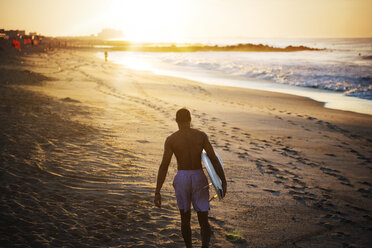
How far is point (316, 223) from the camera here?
4.68m

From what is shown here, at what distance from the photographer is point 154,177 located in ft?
20.2

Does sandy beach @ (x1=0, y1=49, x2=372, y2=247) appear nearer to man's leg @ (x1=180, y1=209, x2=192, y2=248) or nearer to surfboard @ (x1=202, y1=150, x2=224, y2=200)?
man's leg @ (x1=180, y1=209, x2=192, y2=248)

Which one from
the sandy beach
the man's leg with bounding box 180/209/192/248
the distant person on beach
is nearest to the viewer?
the distant person on beach

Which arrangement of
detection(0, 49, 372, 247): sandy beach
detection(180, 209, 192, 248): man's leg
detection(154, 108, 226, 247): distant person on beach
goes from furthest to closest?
detection(0, 49, 372, 247): sandy beach, detection(180, 209, 192, 248): man's leg, detection(154, 108, 226, 247): distant person on beach

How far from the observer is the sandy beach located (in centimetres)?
425

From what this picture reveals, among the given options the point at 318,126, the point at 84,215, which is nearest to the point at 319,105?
the point at 318,126

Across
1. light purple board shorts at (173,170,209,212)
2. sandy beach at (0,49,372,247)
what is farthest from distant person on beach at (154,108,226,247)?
sandy beach at (0,49,372,247)

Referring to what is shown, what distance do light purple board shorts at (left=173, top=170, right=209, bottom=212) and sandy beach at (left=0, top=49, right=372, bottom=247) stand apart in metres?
0.99

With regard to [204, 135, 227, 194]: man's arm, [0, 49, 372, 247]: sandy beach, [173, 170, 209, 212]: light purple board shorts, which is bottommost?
[0, 49, 372, 247]: sandy beach

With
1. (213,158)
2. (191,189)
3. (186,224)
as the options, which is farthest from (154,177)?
(213,158)

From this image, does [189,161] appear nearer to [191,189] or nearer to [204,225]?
[191,189]

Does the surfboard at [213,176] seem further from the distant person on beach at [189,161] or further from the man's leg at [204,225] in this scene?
the man's leg at [204,225]

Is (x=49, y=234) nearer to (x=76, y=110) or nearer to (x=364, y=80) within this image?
(x=76, y=110)

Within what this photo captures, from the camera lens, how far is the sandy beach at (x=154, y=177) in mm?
4250
